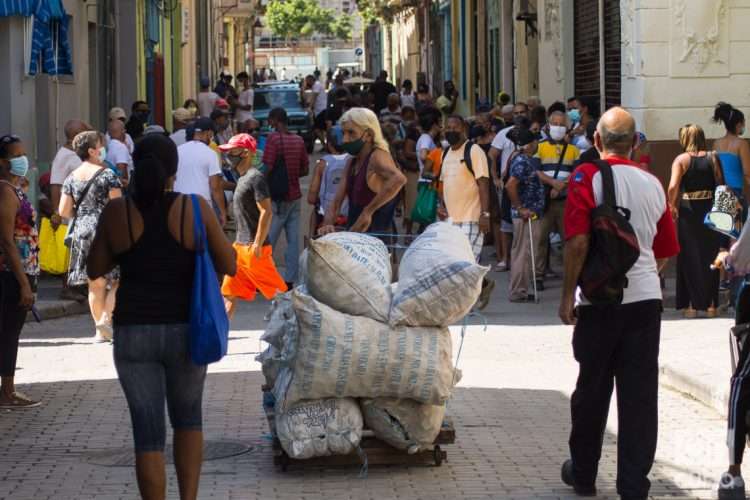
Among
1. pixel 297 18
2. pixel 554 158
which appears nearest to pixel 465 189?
pixel 554 158

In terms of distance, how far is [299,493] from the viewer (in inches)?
302

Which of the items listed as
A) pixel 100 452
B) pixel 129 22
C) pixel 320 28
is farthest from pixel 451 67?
pixel 320 28

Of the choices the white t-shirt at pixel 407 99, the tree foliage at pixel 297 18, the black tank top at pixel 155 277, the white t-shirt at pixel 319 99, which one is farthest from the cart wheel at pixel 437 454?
the tree foliage at pixel 297 18

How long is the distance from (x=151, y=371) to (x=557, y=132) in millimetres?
10092

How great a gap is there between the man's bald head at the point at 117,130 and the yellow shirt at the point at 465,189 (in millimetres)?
4702

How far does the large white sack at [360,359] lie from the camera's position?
25.2 ft

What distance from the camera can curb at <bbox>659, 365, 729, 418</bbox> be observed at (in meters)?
9.73

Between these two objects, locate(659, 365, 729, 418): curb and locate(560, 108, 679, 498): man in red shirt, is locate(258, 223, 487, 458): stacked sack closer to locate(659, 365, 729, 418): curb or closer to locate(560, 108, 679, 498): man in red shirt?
locate(560, 108, 679, 498): man in red shirt

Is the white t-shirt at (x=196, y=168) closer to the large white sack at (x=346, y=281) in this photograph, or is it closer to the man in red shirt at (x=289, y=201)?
the man in red shirt at (x=289, y=201)

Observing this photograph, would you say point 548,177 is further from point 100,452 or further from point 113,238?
point 113,238

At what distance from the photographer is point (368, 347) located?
7.68 m

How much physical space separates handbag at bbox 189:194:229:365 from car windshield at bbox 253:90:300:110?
39966mm

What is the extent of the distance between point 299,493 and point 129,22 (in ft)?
76.6

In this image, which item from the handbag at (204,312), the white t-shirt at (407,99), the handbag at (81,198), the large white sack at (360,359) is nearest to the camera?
the handbag at (204,312)
